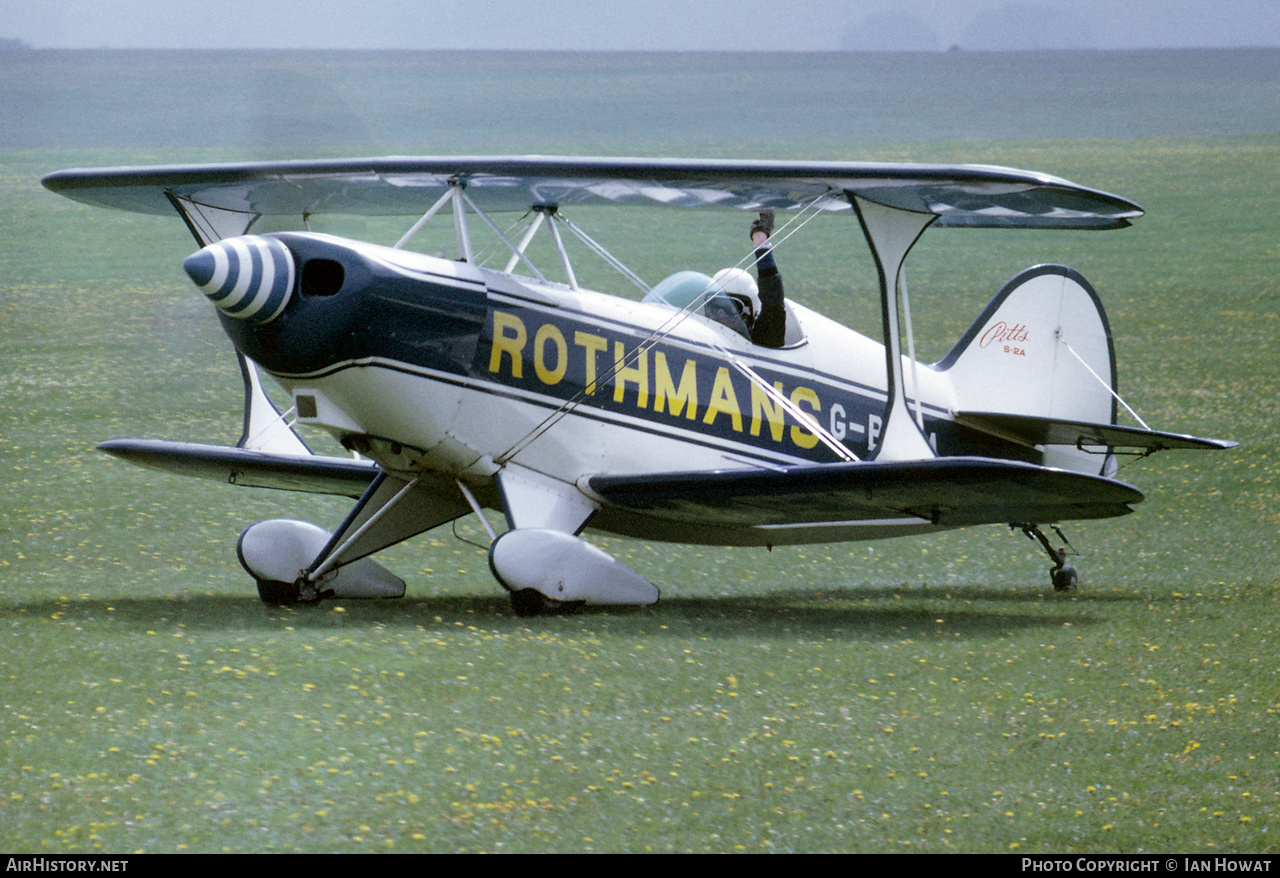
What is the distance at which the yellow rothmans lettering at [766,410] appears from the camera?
11.5 meters

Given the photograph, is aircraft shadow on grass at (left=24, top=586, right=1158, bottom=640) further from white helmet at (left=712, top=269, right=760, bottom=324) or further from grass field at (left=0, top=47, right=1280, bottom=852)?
white helmet at (left=712, top=269, right=760, bottom=324)

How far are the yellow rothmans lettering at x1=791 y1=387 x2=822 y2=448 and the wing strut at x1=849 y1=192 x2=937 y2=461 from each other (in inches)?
52.3

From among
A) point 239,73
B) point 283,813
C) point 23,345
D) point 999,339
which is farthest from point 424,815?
point 239,73

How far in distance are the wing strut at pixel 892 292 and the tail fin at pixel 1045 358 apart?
2738 mm

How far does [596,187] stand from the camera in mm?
10711

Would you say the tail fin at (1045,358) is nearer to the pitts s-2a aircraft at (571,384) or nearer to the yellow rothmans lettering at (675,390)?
the pitts s-2a aircraft at (571,384)

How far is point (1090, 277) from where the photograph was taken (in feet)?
137

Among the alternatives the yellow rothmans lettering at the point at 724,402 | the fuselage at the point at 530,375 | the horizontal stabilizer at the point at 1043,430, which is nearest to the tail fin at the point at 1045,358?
the horizontal stabilizer at the point at 1043,430

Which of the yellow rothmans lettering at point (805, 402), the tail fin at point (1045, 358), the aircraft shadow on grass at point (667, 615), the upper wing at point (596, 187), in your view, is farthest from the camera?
the tail fin at point (1045, 358)

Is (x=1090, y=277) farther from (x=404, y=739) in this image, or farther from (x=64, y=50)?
(x=64, y=50)

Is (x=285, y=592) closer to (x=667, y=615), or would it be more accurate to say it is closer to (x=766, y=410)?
(x=667, y=615)

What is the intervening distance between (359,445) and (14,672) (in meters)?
2.63

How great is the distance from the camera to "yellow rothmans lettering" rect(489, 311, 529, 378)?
1022cm

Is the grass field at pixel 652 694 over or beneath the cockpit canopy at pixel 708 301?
beneath
